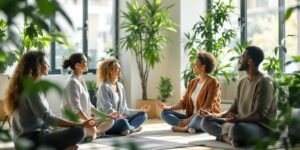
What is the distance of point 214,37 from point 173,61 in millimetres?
809

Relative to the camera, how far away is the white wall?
9.16m

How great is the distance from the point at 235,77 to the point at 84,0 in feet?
9.15

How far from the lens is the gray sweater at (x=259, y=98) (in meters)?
5.48

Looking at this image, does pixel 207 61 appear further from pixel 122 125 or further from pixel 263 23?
pixel 263 23

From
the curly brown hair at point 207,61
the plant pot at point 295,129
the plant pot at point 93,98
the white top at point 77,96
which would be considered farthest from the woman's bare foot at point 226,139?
the plant pot at point 295,129

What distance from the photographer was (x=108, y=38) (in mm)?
9625

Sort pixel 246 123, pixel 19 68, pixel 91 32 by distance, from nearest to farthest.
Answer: pixel 19 68 → pixel 246 123 → pixel 91 32

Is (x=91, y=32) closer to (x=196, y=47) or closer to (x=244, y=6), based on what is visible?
(x=196, y=47)

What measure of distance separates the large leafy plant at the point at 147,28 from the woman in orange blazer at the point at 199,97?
1754 millimetres

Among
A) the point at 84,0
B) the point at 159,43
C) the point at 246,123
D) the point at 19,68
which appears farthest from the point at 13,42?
the point at 84,0

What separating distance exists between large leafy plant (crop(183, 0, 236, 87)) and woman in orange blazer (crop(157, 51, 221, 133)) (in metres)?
1.57

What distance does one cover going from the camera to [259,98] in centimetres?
548

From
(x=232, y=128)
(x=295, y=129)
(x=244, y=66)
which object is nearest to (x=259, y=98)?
(x=244, y=66)

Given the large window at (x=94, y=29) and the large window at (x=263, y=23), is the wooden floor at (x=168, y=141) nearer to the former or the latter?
the large window at (x=263, y=23)
